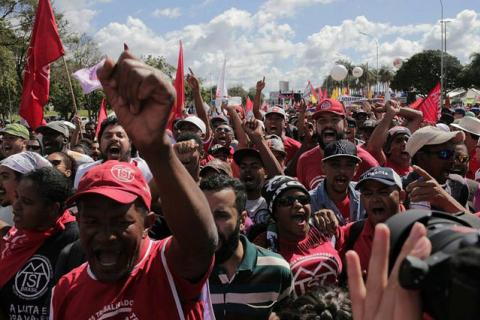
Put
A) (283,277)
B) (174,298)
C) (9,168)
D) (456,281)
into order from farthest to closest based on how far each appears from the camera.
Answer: (9,168) < (283,277) < (174,298) < (456,281)

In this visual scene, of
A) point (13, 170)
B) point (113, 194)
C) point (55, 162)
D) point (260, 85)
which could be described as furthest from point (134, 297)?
point (260, 85)

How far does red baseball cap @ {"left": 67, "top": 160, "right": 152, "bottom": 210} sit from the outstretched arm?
0.87ft

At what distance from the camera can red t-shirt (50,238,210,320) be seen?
1619 mm

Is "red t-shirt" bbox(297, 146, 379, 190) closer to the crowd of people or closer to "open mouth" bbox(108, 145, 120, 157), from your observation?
the crowd of people

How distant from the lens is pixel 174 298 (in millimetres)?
1617

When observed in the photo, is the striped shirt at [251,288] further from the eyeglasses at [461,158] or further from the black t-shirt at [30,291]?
the eyeglasses at [461,158]

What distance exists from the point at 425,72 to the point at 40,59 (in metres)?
48.2

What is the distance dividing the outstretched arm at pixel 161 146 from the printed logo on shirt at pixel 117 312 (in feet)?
0.78

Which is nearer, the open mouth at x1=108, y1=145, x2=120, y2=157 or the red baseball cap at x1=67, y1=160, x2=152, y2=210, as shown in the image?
the red baseball cap at x1=67, y1=160, x2=152, y2=210

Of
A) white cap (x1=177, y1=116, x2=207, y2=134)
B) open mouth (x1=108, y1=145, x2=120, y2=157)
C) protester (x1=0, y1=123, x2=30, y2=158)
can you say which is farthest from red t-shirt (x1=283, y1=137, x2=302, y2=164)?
protester (x1=0, y1=123, x2=30, y2=158)

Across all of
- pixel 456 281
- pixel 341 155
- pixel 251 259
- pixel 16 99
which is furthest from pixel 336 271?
pixel 16 99

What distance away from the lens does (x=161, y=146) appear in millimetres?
1384

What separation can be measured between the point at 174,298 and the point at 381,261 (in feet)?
2.78

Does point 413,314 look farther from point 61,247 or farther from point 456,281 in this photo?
point 61,247
